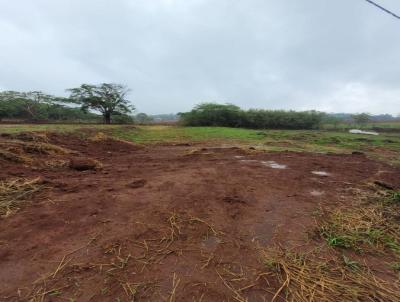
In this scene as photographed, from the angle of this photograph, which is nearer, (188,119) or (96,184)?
(96,184)

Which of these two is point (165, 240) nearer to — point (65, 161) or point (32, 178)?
point (32, 178)

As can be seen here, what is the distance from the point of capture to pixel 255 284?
6.87 ft

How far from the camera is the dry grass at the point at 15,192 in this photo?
3.21 metres

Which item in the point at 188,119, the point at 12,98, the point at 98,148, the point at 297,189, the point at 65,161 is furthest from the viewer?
the point at 188,119

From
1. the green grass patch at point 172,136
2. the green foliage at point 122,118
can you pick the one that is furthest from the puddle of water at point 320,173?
the green foliage at point 122,118

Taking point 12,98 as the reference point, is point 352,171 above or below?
below

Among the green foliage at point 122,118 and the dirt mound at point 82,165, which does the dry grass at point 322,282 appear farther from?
the green foliage at point 122,118

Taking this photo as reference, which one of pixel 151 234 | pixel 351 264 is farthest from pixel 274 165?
pixel 151 234

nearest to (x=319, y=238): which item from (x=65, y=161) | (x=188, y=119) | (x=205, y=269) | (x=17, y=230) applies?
(x=205, y=269)

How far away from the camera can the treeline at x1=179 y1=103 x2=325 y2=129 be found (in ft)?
107

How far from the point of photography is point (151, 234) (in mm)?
2740

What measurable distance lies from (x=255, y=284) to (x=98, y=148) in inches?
314

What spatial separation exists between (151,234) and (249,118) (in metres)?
30.8

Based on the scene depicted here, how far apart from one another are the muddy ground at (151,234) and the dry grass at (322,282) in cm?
11
